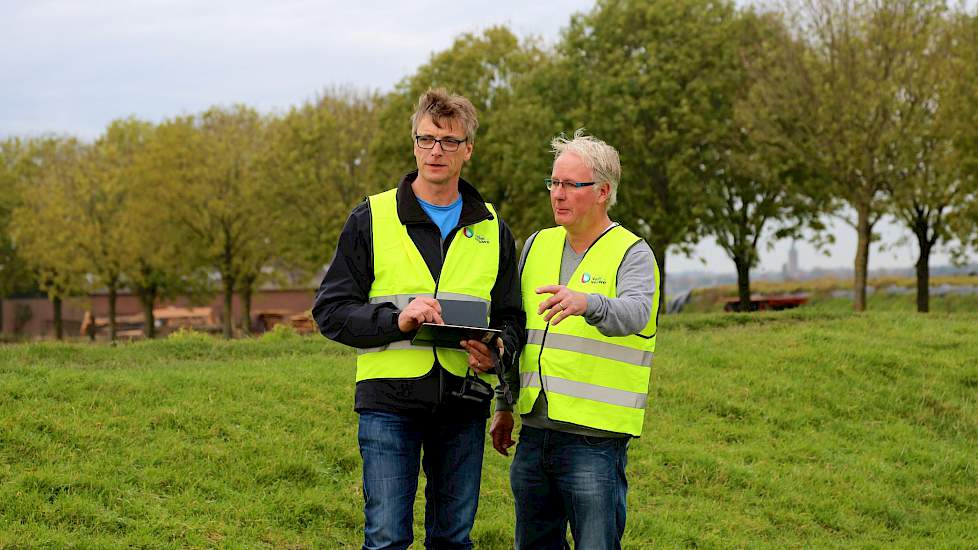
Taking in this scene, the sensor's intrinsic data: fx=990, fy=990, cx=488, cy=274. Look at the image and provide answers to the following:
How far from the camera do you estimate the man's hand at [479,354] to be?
164 inches

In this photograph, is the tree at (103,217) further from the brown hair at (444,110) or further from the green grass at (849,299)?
the brown hair at (444,110)

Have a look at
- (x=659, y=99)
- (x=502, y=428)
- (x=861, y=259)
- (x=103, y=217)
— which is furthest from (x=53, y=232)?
(x=502, y=428)

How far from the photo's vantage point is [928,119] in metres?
26.0

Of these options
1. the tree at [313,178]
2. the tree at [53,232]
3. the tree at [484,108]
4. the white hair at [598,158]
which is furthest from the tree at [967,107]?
the tree at [53,232]

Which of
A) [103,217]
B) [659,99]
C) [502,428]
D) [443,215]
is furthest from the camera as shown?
[103,217]

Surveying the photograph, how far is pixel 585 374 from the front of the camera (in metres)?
4.35

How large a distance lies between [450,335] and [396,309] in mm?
275

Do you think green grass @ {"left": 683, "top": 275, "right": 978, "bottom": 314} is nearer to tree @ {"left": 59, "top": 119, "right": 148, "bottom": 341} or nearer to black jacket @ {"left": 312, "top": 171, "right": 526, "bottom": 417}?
tree @ {"left": 59, "top": 119, "right": 148, "bottom": 341}

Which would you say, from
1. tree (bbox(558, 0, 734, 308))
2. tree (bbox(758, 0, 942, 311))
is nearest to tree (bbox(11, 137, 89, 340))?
tree (bbox(558, 0, 734, 308))

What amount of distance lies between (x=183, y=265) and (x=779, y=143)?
22.3m

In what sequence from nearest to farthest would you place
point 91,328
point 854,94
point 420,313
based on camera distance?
point 420,313, point 854,94, point 91,328

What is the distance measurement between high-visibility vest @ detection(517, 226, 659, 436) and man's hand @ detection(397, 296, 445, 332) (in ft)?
2.02

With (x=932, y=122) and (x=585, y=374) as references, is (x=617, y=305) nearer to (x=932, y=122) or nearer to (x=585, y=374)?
(x=585, y=374)

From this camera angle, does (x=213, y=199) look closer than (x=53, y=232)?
Yes
